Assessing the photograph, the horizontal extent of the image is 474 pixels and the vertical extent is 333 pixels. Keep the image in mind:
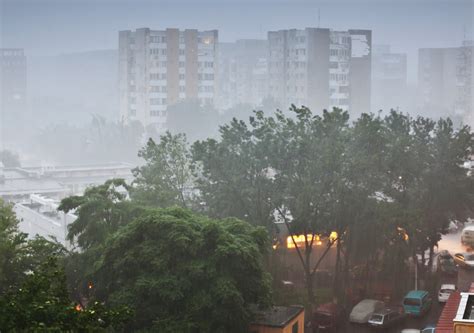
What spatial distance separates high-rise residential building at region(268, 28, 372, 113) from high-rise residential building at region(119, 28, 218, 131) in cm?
650

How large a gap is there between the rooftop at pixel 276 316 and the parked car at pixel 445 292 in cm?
683

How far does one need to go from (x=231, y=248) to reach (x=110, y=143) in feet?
228

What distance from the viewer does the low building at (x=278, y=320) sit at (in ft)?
56.3

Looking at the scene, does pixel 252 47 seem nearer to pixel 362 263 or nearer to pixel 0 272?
pixel 362 263

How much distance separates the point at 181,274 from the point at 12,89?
10188cm

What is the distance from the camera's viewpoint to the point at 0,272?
56.2 ft

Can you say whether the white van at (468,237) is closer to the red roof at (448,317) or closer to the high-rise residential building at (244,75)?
the red roof at (448,317)

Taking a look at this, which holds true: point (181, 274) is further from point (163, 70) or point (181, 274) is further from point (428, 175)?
point (163, 70)

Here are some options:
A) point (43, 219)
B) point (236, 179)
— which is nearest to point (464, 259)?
point (236, 179)

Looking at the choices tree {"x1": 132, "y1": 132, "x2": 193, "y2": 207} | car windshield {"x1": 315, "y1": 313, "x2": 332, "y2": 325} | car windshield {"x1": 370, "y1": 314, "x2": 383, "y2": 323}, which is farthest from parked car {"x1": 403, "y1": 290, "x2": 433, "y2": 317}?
tree {"x1": 132, "y1": 132, "x2": 193, "y2": 207}

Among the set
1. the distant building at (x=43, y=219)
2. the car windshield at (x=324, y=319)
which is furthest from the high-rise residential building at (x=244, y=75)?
the car windshield at (x=324, y=319)

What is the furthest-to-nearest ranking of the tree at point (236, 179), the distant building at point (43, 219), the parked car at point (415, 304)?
the distant building at point (43, 219) < the tree at point (236, 179) < the parked car at point (415, 304)

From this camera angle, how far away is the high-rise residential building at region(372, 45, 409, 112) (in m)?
132

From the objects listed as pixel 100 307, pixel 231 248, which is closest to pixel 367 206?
pixel 231 248
